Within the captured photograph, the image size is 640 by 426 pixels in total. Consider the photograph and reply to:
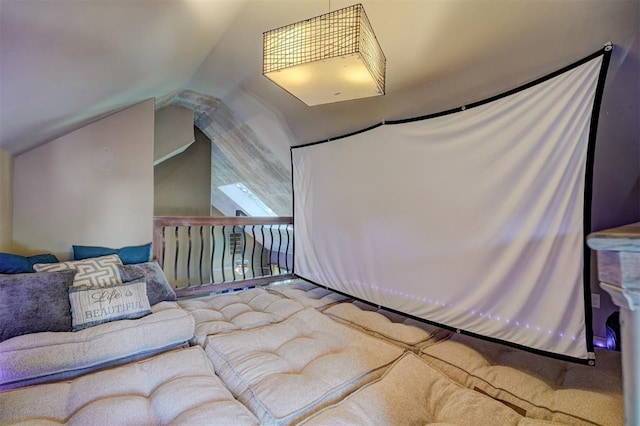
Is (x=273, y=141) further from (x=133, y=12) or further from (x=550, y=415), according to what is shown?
(x=550, y=415)

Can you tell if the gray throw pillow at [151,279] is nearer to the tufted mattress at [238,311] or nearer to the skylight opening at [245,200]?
the tufted mattress at [238,311]

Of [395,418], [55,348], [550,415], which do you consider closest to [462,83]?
[550,415]

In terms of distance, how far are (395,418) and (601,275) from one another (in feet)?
2.99

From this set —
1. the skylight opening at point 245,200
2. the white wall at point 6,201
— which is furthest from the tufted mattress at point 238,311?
the skylight opening at point 245,200

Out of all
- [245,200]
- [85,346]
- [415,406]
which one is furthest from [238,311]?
[245,200]

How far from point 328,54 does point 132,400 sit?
1740 mm

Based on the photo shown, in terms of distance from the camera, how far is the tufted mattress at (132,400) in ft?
3.39

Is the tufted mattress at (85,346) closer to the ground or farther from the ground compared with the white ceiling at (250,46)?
closer to the ground

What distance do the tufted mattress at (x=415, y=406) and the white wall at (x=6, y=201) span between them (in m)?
2.84

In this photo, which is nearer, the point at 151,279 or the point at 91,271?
the point at 91,271

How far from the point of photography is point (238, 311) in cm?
225

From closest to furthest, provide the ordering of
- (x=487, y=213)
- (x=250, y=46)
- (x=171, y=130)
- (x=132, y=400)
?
(x=132, y=400)
(x=487, y=213)
(x=250, y=46)
(x=171, y=130)

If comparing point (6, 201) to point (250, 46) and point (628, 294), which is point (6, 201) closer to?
point (250, 46)

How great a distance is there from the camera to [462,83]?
180cm
